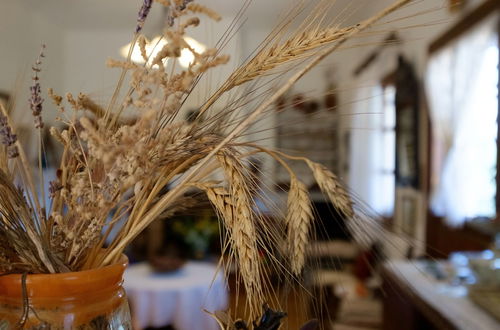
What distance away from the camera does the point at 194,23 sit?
369 millimetres

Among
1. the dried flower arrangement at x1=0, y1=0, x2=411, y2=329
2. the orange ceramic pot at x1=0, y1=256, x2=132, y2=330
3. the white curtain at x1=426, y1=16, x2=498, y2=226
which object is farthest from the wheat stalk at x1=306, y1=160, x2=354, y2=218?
the white curtain at x1=426, y1=16, x2=498, y2=226

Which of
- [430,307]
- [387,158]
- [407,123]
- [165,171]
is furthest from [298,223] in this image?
[387,158]

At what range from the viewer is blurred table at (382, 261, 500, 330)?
1.27 meters

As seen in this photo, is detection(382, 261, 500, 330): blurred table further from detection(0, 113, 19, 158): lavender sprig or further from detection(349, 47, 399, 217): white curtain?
detection(349, 47, 399, 217): white curtain

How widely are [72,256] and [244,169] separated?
0.67 ft

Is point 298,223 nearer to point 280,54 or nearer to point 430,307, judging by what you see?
point 280,54

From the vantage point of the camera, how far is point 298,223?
1.37ft

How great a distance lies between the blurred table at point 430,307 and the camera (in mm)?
1270

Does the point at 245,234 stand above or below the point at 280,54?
below

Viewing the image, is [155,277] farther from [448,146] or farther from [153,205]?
[153,205]

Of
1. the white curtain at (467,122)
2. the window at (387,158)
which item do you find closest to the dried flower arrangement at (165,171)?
the white curtain at (467,122)

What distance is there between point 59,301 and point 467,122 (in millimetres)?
2767

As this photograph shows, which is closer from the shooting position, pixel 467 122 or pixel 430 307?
pixel 430 307

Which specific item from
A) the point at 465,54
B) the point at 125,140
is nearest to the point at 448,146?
the point at 465,54
